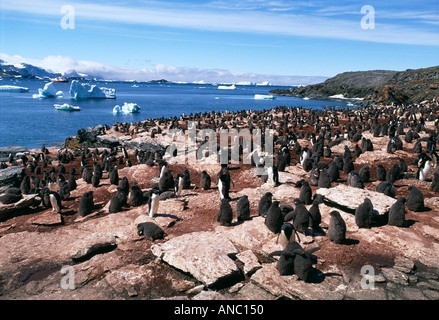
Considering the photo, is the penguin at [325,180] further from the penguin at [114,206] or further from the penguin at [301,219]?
the penguin at [114,206]

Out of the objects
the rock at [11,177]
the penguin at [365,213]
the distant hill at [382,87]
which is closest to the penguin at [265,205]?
the penguin at [365,213]

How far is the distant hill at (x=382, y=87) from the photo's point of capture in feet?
215

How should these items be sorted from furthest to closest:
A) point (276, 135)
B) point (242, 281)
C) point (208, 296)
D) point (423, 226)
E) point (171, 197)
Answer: point (276, 135) < point (171, 197) < point (423, 226) < point (242, 281) < point (208, 296)

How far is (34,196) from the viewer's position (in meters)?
14.5

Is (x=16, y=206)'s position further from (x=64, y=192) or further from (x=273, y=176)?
(x=273, y=176)

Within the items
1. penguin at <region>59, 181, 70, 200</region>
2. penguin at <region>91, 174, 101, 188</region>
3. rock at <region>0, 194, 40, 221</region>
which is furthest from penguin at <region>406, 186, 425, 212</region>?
rock at <region>0, 194, 40, 221</region>

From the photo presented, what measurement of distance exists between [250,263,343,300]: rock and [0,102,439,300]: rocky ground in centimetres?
2

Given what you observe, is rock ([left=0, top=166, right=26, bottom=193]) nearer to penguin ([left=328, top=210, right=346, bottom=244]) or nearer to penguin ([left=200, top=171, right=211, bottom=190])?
penguin ([left=200, top=171, right=211, bottom=190])

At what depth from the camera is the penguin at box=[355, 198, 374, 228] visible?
9.50 metres

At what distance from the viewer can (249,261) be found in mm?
8078

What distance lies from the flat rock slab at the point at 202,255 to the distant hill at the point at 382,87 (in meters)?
65.3
